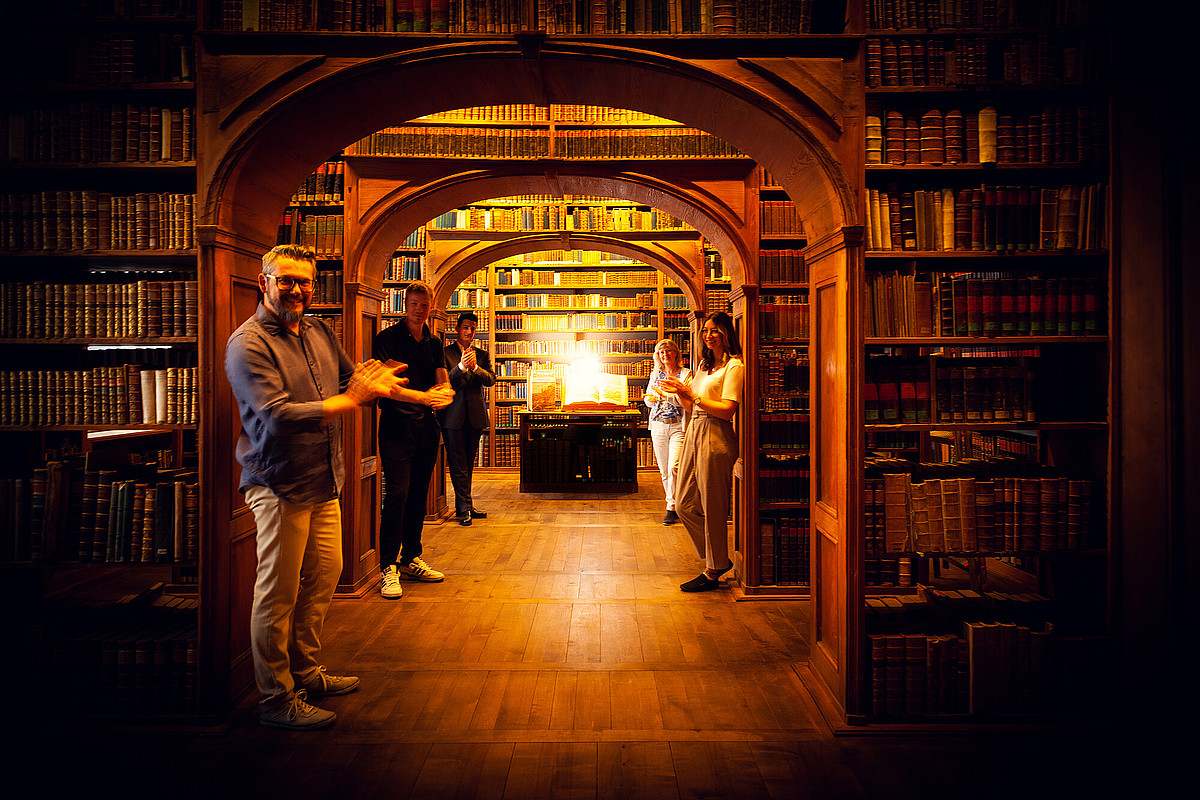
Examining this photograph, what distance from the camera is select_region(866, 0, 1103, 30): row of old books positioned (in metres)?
2.62

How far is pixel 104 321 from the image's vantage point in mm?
2695

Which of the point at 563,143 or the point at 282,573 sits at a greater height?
the point at 563,143

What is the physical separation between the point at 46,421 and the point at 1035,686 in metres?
4.06

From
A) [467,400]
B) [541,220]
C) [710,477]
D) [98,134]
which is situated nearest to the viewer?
[98,134]

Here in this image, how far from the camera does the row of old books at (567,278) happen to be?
964cm

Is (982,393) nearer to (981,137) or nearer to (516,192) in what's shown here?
(981,137)

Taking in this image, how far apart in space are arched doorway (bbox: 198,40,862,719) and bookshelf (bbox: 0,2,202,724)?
0.38ft

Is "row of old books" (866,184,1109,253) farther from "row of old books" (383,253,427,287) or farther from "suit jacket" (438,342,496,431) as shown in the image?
"row of old books" (383,253,427,287)

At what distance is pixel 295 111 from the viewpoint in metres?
2.70

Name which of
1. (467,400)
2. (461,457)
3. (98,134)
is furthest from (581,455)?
(98,134)

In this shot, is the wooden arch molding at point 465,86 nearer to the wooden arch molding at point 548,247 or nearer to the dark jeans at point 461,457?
the dark jeans at point 461,457

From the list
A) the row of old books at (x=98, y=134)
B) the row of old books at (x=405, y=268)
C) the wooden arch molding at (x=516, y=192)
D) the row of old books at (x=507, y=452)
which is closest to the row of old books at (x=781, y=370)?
the wooden arch molding at (x=516, y=192)

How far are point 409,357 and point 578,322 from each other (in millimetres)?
5498

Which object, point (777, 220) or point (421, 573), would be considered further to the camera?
point (421, 573)
